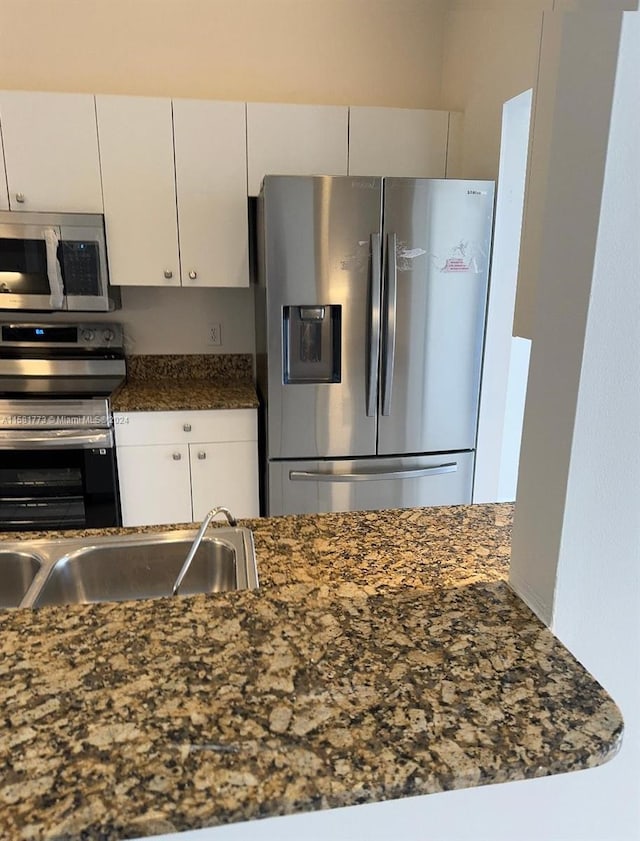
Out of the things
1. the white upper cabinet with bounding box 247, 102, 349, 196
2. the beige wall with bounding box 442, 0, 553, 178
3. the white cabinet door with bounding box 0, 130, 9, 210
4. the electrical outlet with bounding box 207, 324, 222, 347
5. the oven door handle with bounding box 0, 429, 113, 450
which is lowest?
the oven door handle with bounding box 0, 429, 113, 450

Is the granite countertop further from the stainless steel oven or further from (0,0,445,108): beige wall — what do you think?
(0,0,445,108): beige wall

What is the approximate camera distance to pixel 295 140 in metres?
2.70

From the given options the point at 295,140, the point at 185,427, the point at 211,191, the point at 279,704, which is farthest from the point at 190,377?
the point at 279,704

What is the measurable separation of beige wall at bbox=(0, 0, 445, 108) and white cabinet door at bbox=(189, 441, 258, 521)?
5.79 feet

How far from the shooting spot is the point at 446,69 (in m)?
3.03

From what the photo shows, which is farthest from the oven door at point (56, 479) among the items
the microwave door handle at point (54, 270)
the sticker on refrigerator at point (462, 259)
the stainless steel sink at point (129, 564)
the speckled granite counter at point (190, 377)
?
→ the sticker on refrigerator at point (462, 259)

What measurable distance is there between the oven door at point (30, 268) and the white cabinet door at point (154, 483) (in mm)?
749

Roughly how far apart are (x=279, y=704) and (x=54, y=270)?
7.82 ft

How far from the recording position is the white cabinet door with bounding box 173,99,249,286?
104 inches

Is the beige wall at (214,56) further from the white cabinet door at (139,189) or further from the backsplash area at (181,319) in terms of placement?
the white cabinet door at (139,189)

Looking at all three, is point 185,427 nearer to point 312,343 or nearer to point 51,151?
point 312,343

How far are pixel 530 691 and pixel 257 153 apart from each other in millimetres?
2549

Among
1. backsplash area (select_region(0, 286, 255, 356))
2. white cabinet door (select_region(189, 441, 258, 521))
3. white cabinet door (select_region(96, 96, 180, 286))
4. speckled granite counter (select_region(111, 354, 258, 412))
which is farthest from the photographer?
backsplash area (select_region(0, 286, 255, 356))

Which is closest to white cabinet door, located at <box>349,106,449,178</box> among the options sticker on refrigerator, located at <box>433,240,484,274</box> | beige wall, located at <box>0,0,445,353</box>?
beige wall, located at <box>0,0,445,353</box>
